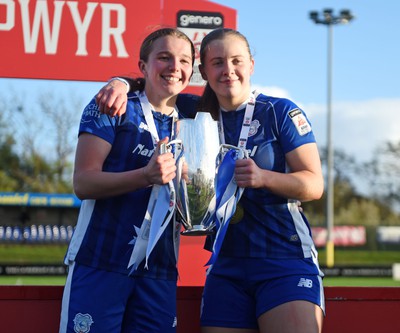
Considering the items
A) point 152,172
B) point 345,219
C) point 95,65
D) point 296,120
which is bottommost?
point 345,219

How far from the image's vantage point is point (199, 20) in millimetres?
4898

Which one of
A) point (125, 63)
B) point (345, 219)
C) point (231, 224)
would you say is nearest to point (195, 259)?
point (125, 63)

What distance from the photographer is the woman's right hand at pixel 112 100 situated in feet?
8.71

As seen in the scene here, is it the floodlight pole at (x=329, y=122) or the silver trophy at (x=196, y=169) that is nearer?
the silver trophy at (x=196, y=169)

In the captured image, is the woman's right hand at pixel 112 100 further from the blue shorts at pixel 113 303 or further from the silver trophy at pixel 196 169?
the blue shorts at pixel 113 303

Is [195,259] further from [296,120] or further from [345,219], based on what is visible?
[345,219]

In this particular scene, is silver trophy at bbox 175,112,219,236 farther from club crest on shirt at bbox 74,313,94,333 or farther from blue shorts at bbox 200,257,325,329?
club crest on shirt at bbox 74,313,94,333

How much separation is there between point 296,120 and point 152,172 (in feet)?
2.09

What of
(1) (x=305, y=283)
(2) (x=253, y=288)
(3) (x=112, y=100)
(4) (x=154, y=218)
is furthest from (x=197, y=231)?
(3) (x=112, y=100)

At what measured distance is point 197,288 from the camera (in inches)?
122

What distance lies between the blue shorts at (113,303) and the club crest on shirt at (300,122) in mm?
759

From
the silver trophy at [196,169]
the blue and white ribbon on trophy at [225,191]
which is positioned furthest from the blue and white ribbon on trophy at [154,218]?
the blue and white ribbon on trophy at [225,191]

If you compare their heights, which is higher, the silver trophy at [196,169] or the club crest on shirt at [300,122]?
the club crest on shirt at [300,122]

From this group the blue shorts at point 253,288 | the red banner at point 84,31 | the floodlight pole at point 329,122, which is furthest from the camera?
the floodlight pole at point 329,122
